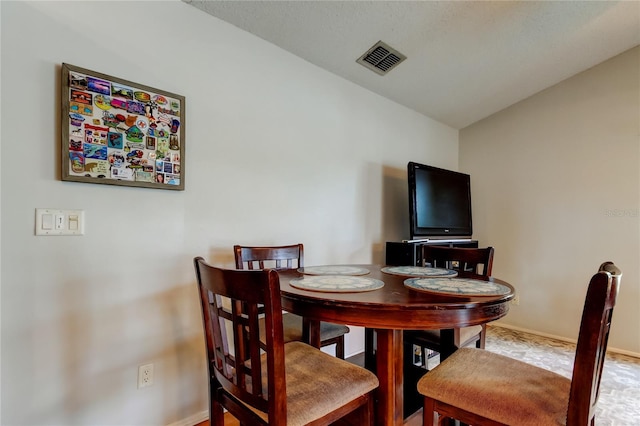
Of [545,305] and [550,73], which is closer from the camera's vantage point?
[550,73]

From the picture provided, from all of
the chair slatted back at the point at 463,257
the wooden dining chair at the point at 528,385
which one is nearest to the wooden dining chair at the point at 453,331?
the chair slatted back at the point at 463,257

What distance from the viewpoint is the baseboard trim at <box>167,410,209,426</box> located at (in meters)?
1.70

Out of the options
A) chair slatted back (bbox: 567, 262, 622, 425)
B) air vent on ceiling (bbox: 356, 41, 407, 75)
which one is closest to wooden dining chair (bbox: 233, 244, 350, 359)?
chair slatted back (bbox: 567, 262, 622, 425)

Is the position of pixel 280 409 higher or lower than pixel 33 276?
lower

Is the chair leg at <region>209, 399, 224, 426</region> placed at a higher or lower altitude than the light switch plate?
lower

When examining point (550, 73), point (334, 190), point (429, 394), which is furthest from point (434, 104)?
point (429, 394)

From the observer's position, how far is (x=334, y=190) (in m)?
2.60

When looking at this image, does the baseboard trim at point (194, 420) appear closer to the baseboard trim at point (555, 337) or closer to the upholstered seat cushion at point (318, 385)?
the upholstered seat cushion at point (318, 385)

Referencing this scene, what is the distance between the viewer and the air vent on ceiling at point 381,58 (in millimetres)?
2335

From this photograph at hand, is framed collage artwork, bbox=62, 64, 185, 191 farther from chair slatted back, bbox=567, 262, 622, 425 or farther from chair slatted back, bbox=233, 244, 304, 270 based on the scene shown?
chair slatted back, bbox=567, 262, 622, 425

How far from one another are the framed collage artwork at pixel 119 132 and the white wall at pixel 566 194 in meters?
3.47

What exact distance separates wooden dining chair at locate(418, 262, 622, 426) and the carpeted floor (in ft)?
4.06

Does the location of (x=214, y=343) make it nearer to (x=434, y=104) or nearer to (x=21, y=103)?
(x=21, y=103)

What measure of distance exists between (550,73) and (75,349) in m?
4.15
